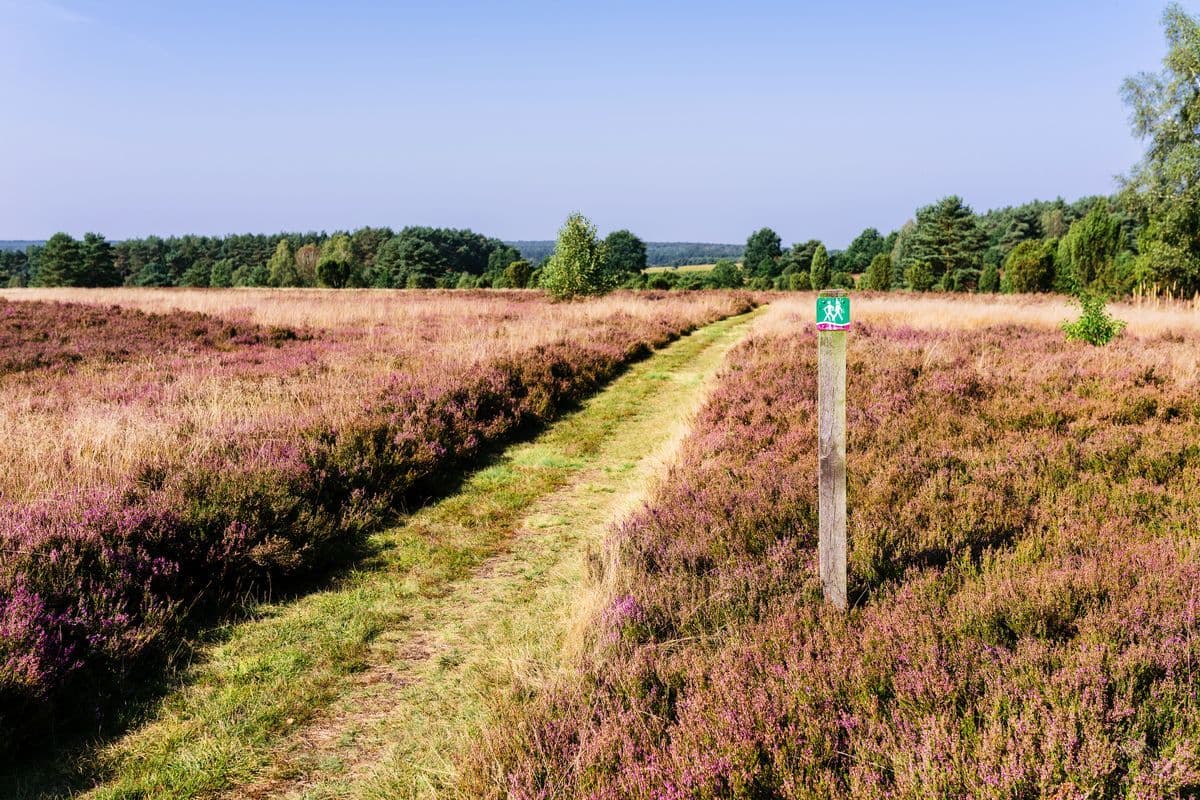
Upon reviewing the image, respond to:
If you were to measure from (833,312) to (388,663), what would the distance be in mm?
3431

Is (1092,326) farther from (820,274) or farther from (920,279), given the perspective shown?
(820,274)

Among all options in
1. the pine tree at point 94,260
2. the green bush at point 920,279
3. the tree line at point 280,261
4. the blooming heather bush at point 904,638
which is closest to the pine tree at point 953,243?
the green bush at point 920,279

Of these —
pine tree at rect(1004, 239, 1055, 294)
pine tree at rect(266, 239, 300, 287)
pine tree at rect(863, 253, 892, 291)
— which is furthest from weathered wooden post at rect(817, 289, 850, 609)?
pine tree at rect(266, 239, 300, 287)

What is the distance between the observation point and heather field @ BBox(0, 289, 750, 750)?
3.94m

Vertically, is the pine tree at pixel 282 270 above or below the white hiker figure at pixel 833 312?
above

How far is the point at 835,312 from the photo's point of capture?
11.7 ft

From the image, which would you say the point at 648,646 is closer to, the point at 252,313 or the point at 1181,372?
the point at 1181,372

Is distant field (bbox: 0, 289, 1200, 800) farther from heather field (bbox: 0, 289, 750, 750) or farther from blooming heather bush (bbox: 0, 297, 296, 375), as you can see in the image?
blooming heather bush (bbox: 0, 297, 296, 375)

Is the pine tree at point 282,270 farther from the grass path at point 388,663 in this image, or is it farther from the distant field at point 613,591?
the grass path at point 388,663

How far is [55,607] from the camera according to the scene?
3.96 metres

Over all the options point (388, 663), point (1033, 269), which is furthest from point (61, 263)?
point (1033, 269)

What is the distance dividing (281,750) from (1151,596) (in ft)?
15.5

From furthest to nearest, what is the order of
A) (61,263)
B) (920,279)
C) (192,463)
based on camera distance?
(61,263)
(920,279)
(192,463)

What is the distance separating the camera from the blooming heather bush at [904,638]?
2488 mm
